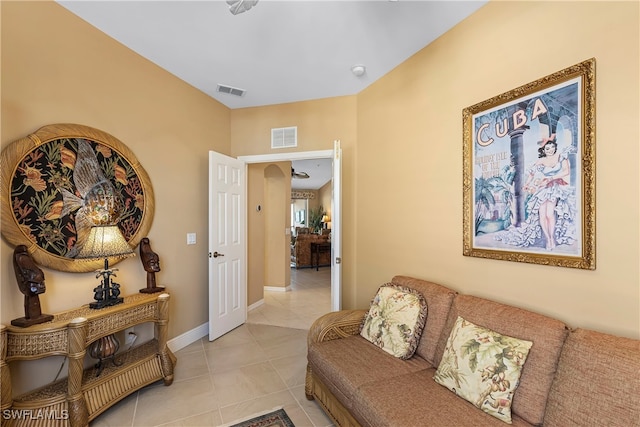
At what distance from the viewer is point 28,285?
1.72 metres

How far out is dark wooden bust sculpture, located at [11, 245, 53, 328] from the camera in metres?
1.72

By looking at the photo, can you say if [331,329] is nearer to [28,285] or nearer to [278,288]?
[28,285]

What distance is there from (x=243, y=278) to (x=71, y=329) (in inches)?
84.6

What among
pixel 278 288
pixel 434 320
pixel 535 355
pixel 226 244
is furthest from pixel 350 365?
pixel 278 288

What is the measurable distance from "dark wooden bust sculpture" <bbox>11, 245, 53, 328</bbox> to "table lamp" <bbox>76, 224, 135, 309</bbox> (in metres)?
0.23

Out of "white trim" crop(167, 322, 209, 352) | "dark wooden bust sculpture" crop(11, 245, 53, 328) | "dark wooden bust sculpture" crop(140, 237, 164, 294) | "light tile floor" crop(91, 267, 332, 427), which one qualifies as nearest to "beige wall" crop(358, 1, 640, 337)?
"light tile floor" crop(91, 267, 332, 427)

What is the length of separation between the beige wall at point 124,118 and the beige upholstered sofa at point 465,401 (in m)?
1.81

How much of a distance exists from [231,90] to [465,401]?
3465 mm

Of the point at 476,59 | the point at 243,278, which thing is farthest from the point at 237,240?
the point at 476,59

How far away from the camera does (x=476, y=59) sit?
205 cm

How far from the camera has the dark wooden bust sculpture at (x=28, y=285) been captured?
1.72 m

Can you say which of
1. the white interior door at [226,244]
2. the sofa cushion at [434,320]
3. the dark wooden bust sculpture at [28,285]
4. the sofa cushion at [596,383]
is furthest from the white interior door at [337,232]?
the dark wooden bust sculpture at [28,285]

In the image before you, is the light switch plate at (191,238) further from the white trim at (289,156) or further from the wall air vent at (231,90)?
the wall air vent at (231,90)

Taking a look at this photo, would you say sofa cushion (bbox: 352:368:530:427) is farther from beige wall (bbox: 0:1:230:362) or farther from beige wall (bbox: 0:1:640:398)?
beige wall (bbox: 0:1:230:362)
